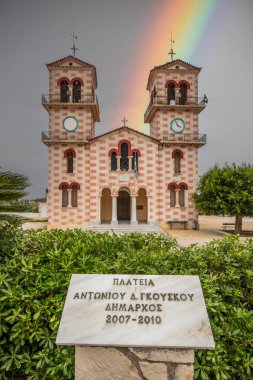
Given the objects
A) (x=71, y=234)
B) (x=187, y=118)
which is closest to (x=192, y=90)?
(x=187, y=118)

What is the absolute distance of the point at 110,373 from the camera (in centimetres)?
330

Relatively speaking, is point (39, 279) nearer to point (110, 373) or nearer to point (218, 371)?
point (110, 373)

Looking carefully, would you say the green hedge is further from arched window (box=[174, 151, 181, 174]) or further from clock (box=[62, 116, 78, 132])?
clock (box=[62, 116, 78, 132])

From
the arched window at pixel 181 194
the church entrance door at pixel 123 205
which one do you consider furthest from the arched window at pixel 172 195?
the church entrance door at pixel 123 205

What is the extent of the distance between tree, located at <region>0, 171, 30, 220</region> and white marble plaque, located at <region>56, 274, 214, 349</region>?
8.30 feet

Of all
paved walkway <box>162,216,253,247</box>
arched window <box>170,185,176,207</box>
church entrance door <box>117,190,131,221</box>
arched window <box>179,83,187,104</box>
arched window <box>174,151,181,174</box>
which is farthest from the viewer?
church entrance door <box>117,190,131,221</box>

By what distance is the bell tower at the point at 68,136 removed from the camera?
27078mm

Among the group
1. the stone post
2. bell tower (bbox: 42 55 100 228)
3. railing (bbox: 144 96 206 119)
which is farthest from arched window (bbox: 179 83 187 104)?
the stone post

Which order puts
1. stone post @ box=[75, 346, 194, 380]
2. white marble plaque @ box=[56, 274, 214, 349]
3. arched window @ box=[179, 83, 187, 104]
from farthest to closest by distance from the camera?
arched window @ box=[179, 83, 187, 104] → stone post @ box=[75, 346, 194, 380] → white marble plaque @ box=[56, 274, 214, 349]

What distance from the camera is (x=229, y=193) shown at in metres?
22.3

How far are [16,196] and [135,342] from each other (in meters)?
3.72

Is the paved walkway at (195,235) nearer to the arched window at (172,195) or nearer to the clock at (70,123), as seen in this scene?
the arched window at (172,195)

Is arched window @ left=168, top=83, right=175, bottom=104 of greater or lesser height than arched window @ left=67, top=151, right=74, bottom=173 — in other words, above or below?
above

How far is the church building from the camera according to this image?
89.2 feet
